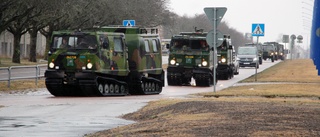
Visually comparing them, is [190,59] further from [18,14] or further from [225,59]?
[18,14]

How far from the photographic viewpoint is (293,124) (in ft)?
48.0

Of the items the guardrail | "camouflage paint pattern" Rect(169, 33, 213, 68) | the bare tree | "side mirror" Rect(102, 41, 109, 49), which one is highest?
the bare tree

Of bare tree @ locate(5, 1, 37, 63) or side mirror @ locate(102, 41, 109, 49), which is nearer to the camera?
side mirror @ locate(102, 41, 109, 49)

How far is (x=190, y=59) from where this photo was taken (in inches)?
1672

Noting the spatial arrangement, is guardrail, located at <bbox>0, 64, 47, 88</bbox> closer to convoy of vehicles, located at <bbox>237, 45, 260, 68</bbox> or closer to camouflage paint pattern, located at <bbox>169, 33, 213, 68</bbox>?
camouflage paint pattern, located at <bbox>169, 33, 213, 68</bbox>

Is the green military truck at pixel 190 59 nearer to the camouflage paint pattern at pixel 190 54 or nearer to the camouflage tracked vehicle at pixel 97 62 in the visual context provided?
the camouflage paint pattern at pixel 190 54

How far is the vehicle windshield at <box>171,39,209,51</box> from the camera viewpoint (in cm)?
4231

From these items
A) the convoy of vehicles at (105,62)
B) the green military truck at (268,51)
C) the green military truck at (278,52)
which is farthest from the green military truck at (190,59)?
the green military truck at (278,52)

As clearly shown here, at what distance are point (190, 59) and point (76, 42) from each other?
37.7 ft

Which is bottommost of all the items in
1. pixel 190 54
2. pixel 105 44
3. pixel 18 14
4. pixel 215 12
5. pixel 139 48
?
pixel 190 54

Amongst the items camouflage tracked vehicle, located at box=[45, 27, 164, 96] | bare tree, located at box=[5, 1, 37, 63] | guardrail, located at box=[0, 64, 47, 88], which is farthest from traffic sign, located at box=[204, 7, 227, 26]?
bare tree, located at box=[5, 1, 37, 63]

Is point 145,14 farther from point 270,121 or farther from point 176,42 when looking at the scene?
point 270,121

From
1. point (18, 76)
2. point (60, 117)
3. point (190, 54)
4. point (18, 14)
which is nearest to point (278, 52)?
point (18, 14)

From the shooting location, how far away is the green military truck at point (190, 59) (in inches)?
1662
